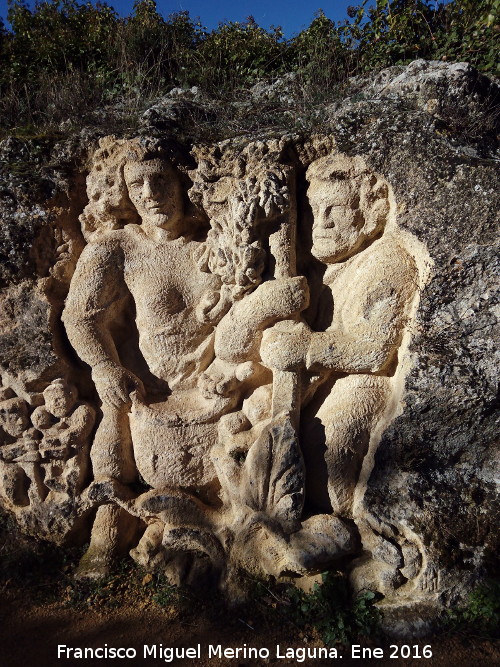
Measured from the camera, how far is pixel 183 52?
5992 millimetres

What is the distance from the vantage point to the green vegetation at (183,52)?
500 centimetres

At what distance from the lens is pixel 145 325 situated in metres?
3.88

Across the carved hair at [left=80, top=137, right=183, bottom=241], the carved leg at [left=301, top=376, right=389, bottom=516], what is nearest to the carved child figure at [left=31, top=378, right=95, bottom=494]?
the carved hair at [left=80, top=137, right=183, bottom=241]

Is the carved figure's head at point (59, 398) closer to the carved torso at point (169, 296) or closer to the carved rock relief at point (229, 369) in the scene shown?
the carved rock relief at point (229, 369)

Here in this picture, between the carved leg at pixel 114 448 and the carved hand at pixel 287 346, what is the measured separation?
119cm

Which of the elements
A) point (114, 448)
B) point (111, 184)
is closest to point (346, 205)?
point (111, 184)

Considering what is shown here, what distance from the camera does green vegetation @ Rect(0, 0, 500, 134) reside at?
5.00 metres

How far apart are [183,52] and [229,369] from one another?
166 inches

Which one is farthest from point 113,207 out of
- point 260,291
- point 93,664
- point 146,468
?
point 93,664

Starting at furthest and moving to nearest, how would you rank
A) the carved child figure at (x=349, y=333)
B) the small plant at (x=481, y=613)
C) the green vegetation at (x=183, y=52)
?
the green vegetation at (x=183, y=52)
the carved child figure at (x=349, y=333)
the small plant at (x=481, y=613)

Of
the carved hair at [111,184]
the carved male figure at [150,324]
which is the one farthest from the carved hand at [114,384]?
the carved hair at [111,184]

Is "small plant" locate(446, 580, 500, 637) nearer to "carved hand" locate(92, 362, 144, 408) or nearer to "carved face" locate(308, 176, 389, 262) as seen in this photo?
"carved face" locate(308, 176, 389, 262)

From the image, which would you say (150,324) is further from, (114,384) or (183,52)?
(183,52)

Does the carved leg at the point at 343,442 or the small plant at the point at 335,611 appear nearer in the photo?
the small plant at the point at 335,611
